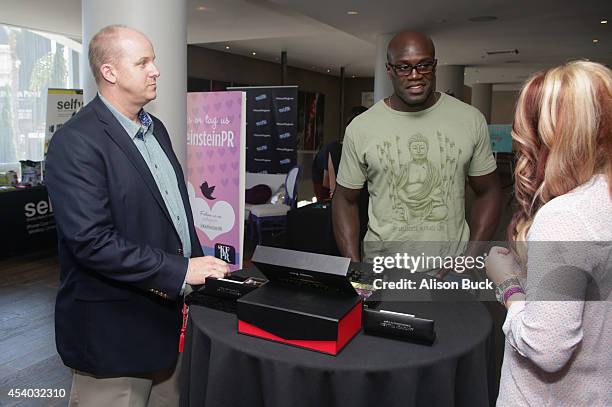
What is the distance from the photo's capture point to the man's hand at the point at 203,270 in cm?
157

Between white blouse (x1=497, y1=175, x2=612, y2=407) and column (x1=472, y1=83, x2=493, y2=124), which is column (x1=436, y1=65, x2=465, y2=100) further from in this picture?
white blouse (x1=497, y1=175, x2=612, y2=407)

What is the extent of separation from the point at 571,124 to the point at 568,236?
0.70ft

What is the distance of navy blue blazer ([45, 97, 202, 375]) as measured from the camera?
1.46m

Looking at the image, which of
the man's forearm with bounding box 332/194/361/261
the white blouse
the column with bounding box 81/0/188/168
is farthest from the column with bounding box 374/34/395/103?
the white blouse

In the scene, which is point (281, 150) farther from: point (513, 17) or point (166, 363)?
point (166, 363)

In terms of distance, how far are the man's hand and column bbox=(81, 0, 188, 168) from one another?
1.43m

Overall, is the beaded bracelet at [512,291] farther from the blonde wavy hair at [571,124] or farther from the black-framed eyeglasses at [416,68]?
the black-framed eyeglasses at [416,68]

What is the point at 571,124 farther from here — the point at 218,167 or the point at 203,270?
the point at 218,167

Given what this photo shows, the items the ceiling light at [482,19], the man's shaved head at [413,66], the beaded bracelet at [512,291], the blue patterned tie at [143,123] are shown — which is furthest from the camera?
the ceiling light at [482,19]

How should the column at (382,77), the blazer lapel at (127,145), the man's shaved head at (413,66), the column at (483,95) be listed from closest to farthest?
the blazer lapel at (127,145) → the man's shaved head at (413,66) → the column at (382,77) → the column at (483,95)

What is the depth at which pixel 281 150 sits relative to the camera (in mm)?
7020

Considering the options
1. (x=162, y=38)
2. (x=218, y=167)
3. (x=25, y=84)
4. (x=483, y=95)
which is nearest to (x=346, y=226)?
(x=162, y=38)

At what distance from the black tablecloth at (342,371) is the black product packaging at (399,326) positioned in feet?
0.06

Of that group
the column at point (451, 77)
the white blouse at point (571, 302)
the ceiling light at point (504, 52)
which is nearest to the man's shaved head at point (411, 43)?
the white blouse at point (571, 302)
